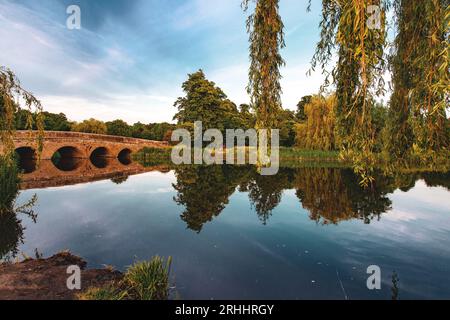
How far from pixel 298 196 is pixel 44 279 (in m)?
11.4

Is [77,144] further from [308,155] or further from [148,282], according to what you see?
[148,282]

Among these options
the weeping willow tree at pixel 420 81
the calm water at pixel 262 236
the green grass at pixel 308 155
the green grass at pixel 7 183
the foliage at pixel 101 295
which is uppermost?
the weeping willow tree at pixel 420 81

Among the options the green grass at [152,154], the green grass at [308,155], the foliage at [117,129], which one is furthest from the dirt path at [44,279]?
the foliage at [117,129]

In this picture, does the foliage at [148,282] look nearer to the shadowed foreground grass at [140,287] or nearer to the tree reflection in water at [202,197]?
the shadowed foreground grass at [140,287]

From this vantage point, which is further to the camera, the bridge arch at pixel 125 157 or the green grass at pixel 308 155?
the bridge arch at pixel 125 157

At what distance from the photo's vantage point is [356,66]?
380 centimetres

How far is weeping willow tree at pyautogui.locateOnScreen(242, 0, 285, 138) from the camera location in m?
4.01

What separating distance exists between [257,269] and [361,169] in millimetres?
3303

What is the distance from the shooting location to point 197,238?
7594 millimetres

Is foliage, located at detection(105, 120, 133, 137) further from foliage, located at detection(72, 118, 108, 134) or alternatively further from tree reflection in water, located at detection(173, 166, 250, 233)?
tree reflection in water, located at detection(173, 166, 250, 233)

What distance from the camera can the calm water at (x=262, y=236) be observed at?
5126 millimetres

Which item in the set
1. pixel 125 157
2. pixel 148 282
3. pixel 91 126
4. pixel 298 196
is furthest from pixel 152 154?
pixel 148 282

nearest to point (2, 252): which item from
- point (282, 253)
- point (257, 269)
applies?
point (257, 269)

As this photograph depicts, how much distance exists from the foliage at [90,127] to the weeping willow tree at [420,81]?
159 ft
